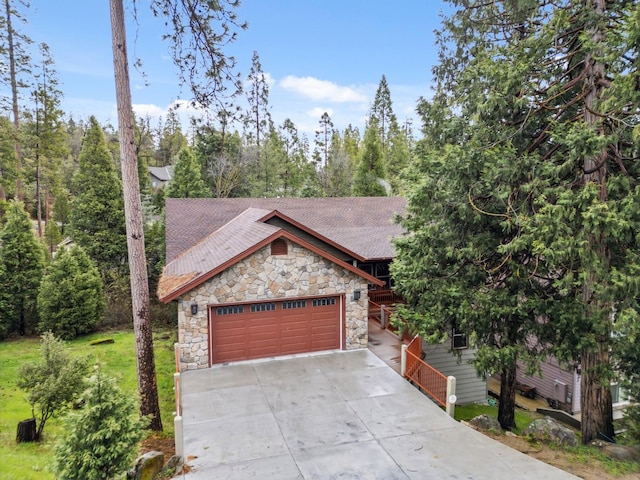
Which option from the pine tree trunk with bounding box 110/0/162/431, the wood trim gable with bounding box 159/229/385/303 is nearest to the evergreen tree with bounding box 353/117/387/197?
the wood trim gable with bounding box 159/229/385/303

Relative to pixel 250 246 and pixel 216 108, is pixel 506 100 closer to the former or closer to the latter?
pixel 216 108

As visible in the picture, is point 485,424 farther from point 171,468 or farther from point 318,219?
point 318,219

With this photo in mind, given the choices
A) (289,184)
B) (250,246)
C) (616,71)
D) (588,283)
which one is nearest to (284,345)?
(250,246)

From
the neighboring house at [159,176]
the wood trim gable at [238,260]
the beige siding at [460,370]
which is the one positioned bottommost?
the beige siding at [460,370]

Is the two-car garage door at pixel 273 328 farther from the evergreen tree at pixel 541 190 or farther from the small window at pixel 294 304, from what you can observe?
the evergreen tree at pixel 541 190

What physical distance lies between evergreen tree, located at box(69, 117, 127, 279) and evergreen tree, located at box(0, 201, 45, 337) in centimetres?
348

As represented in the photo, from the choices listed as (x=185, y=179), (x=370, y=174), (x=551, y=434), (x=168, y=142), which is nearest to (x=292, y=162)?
(x=370, y=174)

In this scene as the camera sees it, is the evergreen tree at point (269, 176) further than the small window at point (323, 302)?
Yes

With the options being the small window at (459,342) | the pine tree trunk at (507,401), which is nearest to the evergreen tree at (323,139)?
the small window at (459,342)

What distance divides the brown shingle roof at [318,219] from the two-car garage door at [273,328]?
3.32m

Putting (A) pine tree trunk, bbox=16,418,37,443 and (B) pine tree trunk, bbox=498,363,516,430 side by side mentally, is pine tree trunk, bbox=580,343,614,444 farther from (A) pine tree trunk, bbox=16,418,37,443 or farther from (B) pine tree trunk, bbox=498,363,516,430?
(A) pine tree trunk, bbox=16,418,37,443

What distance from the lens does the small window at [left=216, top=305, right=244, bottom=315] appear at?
12.5 m

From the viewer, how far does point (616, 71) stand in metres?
8.81

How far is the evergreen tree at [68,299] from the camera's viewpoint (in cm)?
1878
